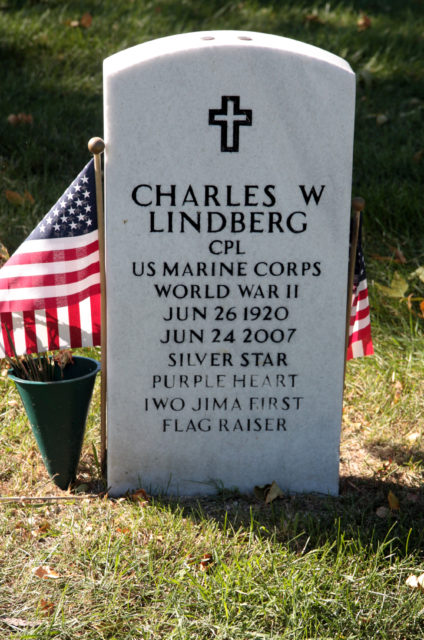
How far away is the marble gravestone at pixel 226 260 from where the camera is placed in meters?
2.67

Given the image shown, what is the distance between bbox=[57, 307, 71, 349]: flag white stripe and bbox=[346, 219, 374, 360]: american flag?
1108 millimetres

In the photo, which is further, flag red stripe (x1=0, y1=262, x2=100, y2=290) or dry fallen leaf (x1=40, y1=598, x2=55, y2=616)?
flag red stripe (x1=0, y1=262, x2=100, y2=290)

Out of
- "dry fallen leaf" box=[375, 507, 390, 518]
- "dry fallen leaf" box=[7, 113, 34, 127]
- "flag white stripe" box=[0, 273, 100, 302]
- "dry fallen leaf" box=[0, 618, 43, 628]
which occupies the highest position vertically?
"dry fallen leaf" box=[7, 113, 34, 127]

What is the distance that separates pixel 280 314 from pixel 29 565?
1221mm

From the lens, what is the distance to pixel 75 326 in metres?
3.01

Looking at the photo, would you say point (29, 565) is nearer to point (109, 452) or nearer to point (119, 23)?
point (109, 452)

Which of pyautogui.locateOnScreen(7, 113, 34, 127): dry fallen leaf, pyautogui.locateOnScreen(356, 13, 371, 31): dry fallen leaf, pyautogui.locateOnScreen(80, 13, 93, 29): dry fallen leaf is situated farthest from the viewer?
pyautogui.locateOnScreen(356, 13, 371, 31): dry fallen leaf

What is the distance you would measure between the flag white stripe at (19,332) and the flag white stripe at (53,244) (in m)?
0.24

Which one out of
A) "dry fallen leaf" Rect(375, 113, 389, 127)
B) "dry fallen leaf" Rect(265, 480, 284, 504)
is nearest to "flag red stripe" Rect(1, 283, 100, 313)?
"dry fallen leaf" Rect(265, 480, 284, 504)

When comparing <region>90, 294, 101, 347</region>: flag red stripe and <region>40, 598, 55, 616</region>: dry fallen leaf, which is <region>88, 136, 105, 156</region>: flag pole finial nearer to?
<region>90, 294, 101, 347</region>: flag red stripe

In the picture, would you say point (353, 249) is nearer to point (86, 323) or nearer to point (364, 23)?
point (86, 323)

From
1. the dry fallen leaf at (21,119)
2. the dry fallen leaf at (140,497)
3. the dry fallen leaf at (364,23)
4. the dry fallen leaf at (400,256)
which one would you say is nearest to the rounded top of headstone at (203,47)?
the dry fallen leaf at (140,497)

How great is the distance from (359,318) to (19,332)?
4.33 feet

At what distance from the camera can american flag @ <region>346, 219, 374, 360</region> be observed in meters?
3.05
